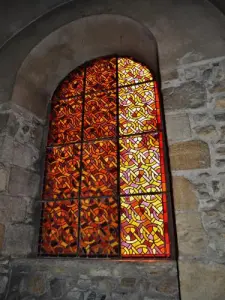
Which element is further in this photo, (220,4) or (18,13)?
(18,13)

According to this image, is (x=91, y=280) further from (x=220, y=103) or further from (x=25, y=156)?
(x=220, y=103)

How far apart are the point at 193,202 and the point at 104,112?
151cm

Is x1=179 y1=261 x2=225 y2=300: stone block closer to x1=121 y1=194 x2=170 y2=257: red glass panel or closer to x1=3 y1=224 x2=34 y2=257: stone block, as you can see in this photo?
Answer: x1=121 y1=194 x2=170 y2=257: red glass panel

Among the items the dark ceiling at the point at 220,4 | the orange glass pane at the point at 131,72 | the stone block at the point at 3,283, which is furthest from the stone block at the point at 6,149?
the dark ceiling at the point at 220,4

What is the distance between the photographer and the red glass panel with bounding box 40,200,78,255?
234cm

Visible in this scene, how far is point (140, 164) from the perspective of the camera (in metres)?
2.36

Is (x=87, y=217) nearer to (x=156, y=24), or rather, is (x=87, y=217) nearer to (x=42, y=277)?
(x=42, y=277)

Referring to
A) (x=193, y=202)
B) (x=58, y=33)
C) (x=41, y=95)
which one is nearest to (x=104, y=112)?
(x=41, y=95)

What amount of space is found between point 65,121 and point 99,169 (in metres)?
0.82

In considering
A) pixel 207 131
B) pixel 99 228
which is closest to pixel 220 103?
pixel 207 131

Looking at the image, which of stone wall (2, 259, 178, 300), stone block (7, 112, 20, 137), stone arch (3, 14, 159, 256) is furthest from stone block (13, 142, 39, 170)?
stone wall (2, 259, 178, 300)

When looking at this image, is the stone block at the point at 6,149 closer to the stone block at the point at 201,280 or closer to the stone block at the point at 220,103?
the stone block at the point at 201,280

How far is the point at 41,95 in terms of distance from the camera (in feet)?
10.1

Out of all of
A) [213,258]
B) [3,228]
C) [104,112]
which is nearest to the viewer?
[213,258]
